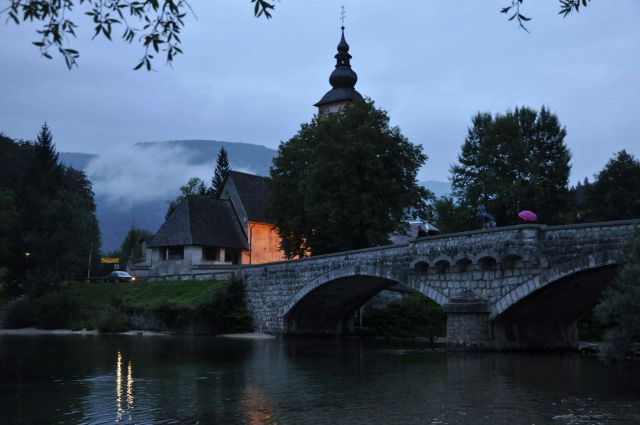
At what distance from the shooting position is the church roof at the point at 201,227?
191 feet

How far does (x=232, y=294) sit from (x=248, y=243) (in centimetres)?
1745

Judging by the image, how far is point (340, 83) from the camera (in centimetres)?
7056

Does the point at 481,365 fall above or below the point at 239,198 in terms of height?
below

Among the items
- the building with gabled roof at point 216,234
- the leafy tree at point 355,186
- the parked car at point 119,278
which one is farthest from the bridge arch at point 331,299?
the parked car at point 119,278

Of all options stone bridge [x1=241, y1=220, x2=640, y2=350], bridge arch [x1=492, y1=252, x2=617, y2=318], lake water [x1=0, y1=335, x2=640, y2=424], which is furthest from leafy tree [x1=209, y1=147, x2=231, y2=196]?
bridge arch [x1=492, y1=252, x2=617, y2=318]

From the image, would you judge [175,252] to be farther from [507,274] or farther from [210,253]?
[507,274]

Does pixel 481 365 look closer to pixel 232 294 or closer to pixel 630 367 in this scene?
pixel 630 367

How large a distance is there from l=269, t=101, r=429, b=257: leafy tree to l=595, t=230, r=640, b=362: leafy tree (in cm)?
2499

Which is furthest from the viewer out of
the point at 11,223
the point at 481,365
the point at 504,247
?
the point at 11,223

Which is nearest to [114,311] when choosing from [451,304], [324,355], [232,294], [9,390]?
[232,294]

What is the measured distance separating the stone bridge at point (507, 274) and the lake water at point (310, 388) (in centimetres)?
158

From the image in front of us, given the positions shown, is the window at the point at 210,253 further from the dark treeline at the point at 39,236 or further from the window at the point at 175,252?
the dark treeline at the point at 39,236

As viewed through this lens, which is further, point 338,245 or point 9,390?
point 338,245

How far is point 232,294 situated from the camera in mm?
45156
